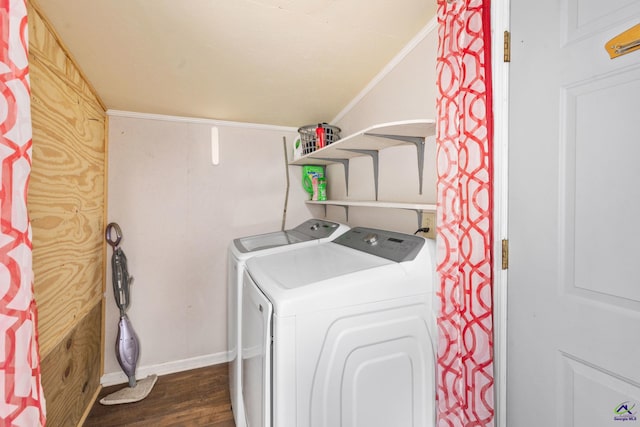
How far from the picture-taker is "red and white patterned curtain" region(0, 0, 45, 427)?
1.92 ft

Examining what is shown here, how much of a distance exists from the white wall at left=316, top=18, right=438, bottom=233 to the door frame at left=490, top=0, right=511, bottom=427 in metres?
0.41

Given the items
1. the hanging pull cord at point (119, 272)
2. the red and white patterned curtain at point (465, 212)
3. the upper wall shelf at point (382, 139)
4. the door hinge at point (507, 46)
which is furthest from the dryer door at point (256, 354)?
the hanging pull cord at point (119, 272)

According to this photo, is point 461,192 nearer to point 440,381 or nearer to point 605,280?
point 605,280

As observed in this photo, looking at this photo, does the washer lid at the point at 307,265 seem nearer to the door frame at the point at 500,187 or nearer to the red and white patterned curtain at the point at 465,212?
the red and white patterned curtain at the point at 465,212

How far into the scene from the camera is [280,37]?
148 cm

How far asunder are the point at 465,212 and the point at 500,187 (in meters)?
0.16

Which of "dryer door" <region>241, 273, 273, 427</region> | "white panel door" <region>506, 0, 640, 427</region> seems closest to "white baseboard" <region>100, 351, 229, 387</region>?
"dryer door" <region>241, 273, 273, 427</region>

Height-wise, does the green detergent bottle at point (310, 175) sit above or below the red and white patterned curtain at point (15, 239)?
above

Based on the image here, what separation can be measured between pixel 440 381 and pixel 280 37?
1.88m

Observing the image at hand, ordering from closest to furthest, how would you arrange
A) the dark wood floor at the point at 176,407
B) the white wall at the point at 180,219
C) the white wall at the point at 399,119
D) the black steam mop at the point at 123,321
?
the white wall at the point at 399,119, the dark wood floor at the point at 176,407, the black steam mop at the point at 123,321, the white wall at the point at 180,219

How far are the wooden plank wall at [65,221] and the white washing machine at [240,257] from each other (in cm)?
89

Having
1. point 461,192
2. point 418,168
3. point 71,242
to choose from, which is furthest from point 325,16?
point 71,242

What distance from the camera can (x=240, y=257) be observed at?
1.66 metres

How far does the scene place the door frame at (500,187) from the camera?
1045 millimetres
